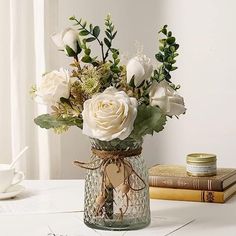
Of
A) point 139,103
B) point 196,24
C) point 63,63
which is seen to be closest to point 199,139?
point 196,24

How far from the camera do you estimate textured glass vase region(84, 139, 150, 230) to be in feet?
4.05

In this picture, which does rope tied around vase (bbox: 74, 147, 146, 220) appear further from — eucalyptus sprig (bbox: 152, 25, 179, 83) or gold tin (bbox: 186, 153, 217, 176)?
gold tin (bbox: 186, 153, 217, 176)

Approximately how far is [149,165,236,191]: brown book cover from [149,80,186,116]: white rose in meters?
0.31

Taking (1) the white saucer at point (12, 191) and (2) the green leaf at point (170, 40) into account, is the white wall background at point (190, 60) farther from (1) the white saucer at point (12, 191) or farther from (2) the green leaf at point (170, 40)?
(2) the green leaf at point (170, 40)

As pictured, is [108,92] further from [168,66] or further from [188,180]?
[188,180]

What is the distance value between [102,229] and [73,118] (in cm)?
24

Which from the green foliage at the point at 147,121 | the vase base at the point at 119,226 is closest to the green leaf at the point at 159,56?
the green foliage at the point at 147,121

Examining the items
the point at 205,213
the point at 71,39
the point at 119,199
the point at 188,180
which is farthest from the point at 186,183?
the point at 71,39

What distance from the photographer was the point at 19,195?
1554 millimetres

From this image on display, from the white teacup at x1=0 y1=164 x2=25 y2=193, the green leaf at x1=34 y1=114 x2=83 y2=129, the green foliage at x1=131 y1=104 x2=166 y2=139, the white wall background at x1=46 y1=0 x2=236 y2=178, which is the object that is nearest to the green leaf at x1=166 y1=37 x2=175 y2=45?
the green foliage at x1=131 y1=104 x2=166 y2=139

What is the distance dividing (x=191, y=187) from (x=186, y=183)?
0.02 m

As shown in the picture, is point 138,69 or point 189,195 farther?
point 189,195

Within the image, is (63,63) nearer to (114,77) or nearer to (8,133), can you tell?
(8,133)

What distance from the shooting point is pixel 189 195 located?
148 cm
